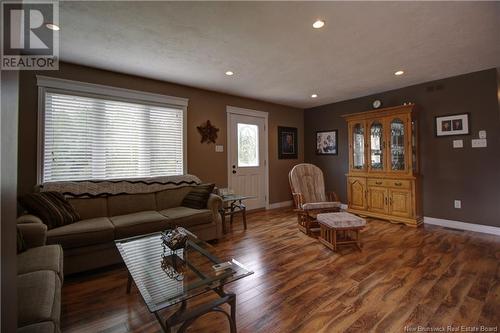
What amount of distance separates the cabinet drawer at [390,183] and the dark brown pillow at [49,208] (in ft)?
14.8

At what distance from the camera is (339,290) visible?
1.98 m

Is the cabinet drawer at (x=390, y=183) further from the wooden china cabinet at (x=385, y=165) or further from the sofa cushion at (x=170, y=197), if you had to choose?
the sofa cushion at (x=170, y=197)

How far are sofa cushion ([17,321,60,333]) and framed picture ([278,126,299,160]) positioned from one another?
478 centimetres

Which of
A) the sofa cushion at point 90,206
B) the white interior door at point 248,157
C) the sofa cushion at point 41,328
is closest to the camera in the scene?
the sofa cushion at point 41,328

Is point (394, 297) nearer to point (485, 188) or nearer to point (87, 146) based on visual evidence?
point (485, 188)

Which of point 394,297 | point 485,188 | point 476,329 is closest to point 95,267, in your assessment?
point 394,297

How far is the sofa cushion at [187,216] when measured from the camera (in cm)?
279

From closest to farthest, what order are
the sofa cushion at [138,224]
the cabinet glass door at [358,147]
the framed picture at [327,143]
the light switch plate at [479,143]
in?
the sofa cushion at [138,224]
the light switch plate at [479,143]
the cabinet glass door at [358,147]
the framed picture at [327,143]

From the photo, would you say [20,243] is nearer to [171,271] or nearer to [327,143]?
[171,271]

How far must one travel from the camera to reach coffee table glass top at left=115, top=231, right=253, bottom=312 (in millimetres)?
1324

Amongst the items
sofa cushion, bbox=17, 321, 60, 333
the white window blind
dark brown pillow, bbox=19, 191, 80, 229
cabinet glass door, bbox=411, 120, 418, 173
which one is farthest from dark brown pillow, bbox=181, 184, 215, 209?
cabinet glass door, bbox=411, 120, 418, 173

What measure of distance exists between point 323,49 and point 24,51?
337 cm

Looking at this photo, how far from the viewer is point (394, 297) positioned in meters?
1.86

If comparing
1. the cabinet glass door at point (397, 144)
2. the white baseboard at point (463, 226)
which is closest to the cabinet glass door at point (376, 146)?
the cabinet glass door at point (397, 144)
